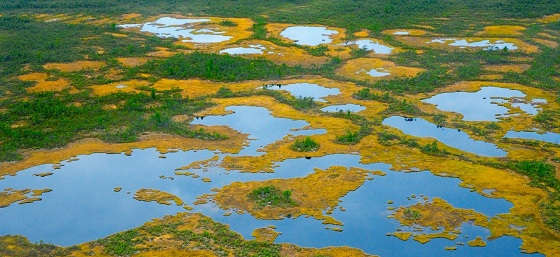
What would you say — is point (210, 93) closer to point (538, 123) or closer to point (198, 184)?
point (198, 184)

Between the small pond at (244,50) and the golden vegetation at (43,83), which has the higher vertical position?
the small pond at (244,50)

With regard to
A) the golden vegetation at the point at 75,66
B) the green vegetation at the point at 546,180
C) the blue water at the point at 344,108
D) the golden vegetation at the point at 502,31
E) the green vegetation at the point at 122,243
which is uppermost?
the golden vegetation at the point at 502,31

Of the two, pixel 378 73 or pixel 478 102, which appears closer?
pixel 478 102

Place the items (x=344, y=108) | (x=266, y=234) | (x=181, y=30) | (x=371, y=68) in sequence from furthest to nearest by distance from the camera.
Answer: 1. (x=181, y=30)
2. (x=371, y=68)
3. (x=344, y=108)
4. (x=266, y=234)

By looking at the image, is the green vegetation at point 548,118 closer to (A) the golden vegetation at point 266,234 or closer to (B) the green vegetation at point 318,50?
(B) the green vegetation at point 318,50

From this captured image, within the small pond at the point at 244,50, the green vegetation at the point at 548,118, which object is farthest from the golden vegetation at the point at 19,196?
the green vegetation at the point at 548,118

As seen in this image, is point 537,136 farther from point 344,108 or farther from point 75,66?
point 75,66

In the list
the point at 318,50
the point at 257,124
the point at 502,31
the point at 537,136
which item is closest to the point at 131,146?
the point at 257,124
